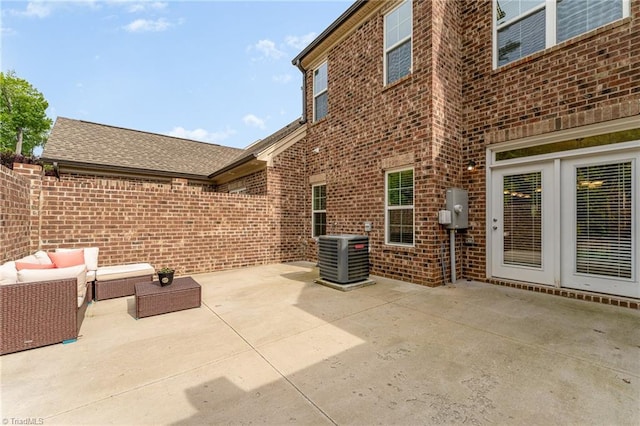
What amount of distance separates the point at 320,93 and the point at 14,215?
25.1ft

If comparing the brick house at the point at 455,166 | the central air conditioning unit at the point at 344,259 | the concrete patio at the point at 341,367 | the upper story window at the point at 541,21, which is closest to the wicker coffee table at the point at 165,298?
the concrete patio at the point at 341,367

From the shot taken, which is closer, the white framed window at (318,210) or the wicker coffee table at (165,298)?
the wicker coffee table at (165,298)

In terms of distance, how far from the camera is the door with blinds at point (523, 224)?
4.74 m

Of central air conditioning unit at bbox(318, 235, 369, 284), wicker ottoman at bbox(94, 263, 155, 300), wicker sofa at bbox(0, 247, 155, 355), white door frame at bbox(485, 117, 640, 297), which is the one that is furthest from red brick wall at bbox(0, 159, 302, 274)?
white door frame at bbox(485, 117, 640, 297)

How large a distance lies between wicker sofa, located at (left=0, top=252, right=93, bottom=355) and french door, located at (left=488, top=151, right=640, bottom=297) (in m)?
6.85

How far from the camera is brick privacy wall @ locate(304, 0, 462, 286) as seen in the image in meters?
5.33

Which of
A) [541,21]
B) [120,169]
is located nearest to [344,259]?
[541,21]

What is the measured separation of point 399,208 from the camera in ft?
19.8

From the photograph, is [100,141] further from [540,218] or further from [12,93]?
[12,93]

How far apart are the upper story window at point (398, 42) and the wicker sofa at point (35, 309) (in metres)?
6.87

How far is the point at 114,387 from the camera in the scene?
7.12ft

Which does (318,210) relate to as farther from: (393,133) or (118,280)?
(118,280)

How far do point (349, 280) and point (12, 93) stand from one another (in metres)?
37.1

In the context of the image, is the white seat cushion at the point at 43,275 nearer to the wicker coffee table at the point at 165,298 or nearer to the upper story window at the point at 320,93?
the wicker coffee table at the point at 165,298
